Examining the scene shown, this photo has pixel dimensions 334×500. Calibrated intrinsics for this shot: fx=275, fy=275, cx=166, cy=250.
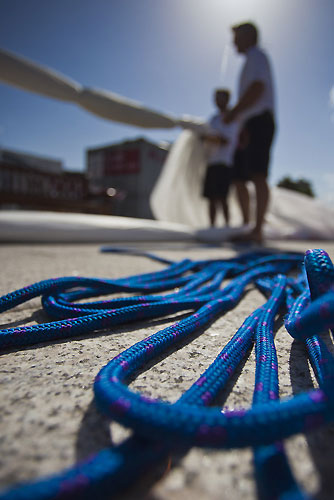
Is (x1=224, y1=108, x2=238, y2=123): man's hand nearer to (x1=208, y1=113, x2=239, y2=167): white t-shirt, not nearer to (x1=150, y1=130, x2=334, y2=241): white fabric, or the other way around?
(x1=208, y1=113, x2=239, y2=167): white t-shirt

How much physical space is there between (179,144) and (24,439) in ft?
13.6

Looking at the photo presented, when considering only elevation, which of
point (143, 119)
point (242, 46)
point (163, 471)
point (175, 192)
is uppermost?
point (242, 46)

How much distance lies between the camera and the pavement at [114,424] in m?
0.21

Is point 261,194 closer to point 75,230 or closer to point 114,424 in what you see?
point 75,230

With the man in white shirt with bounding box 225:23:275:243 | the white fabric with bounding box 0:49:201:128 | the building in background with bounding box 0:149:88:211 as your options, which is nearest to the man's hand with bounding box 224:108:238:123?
the man in white shirt with bounding box 225:23:275:243

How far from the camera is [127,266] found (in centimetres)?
107

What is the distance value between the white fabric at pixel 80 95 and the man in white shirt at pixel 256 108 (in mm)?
1213

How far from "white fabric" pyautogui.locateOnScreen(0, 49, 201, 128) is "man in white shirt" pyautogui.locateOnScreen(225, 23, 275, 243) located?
3.98ft

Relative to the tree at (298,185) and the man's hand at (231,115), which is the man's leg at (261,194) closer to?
the man's hand at (231,115)

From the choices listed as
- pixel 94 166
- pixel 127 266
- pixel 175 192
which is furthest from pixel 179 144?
pixel 94 166

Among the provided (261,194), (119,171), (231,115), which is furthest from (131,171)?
(261,194)

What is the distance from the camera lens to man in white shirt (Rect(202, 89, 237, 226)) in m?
2.76

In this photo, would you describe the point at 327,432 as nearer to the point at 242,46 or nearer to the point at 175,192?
the point at 242,46

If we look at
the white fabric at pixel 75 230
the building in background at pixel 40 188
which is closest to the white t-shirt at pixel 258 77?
the white fabric at pixel 75 230
